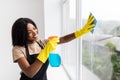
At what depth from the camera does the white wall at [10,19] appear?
3637mm

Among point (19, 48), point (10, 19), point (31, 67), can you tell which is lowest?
point (31, 67)

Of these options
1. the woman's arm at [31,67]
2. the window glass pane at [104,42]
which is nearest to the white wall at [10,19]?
the window glass pane at [104,42]

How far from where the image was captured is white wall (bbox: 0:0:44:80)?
364 centimetres

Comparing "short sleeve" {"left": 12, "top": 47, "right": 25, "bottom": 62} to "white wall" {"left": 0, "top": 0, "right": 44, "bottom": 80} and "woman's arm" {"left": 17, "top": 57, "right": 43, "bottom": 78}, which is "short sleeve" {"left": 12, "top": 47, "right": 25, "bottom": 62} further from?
"white wall" {"left": 0, "top": 0, "right": 44, "bottom": 80}

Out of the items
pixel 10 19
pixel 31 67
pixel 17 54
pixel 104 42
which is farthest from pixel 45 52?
pixel 10 19

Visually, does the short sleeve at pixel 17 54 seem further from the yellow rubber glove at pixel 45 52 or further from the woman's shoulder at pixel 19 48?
the yellow rubber glove at pixel 45 52

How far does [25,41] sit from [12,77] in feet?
8.05

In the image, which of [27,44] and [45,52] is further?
[27,44]

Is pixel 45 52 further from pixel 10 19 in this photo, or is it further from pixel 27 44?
pixel 10 19

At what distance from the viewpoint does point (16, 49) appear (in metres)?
1.46

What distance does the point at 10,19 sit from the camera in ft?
12.0

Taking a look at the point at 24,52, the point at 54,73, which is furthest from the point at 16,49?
the point at 54,73

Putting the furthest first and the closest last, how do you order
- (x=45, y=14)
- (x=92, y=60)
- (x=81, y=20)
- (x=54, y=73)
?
(x=45, y=14) < (x=54, y=73) < (x=81, y=20) < (x=92, y=60)

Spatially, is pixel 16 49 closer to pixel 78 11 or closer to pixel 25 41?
pixel 25 41
